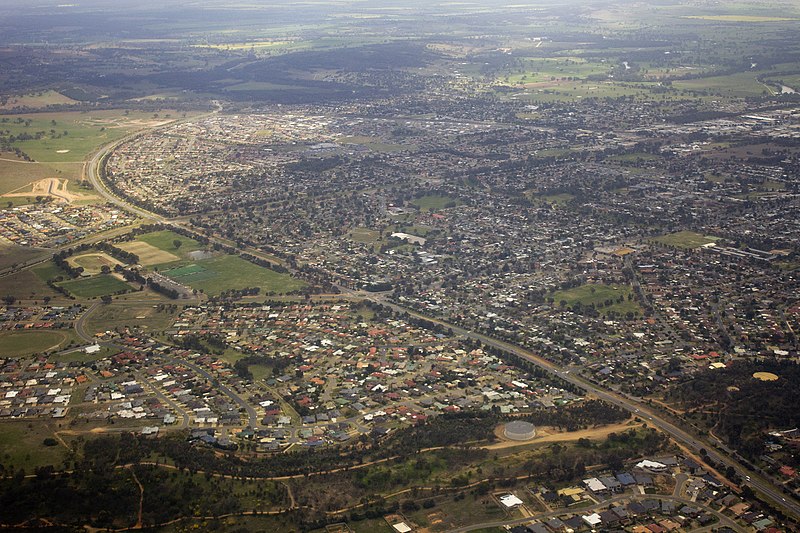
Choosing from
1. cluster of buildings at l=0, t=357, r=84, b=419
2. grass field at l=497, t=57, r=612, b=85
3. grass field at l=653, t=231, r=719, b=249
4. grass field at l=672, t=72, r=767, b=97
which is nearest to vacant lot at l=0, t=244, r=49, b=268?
cluster of buildings at l=0, t=357, r=84, b=419

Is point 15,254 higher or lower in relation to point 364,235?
lower

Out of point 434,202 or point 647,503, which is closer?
point 647,503

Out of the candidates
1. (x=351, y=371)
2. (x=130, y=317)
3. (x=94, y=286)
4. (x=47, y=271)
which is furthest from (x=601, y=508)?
(x=47, y=271)

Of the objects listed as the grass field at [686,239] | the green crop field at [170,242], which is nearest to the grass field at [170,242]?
the green crop field at [170,242]

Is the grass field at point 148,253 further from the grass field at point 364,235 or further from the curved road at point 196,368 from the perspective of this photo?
the grass field at point 364,235

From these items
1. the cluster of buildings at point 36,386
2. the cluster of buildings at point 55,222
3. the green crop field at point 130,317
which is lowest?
the cluster of buildings at point 36,386

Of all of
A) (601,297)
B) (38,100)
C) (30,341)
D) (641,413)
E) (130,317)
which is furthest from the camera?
(38,100)

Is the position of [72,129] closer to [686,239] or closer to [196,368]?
Answer: [196,368]

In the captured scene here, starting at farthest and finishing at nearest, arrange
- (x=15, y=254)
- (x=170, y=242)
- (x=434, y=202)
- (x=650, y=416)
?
(x=434, y=202)
(x=170, y=242)
(x=15, y=254)
(x=650, y=416)
